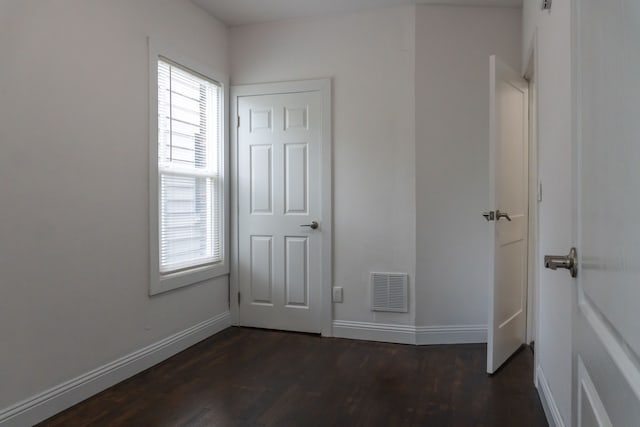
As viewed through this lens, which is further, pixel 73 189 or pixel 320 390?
pixel 320 390

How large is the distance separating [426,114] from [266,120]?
1.37 meters

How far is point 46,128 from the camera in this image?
2.29 metres

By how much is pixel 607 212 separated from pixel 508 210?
2.52 metres

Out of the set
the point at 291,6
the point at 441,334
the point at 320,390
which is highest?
the point at 291,6

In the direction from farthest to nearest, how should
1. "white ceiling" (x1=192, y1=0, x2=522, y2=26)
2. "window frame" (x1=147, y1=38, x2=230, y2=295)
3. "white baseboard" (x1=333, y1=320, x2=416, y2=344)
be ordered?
"white baseboard" (x1=333, y1=320, x2=416, y2=344) → "white ceiling" (x1=192, y1=0, x2=522, y2=26) → "window frame" (x1=147, y1=38, x2=230, y2=295)

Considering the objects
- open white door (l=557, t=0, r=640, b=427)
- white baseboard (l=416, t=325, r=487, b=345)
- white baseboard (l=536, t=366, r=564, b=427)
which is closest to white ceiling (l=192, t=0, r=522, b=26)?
white baseboard (l=416, t=325, r=487, b=345)

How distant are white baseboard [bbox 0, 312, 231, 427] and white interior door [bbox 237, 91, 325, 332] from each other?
1.99ft

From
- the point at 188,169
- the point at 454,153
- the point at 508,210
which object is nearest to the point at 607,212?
the point at 508,210

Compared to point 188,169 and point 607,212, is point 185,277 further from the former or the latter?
point 607,212

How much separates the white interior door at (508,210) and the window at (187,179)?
2213 millimetres

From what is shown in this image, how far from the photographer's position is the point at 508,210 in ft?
9.82

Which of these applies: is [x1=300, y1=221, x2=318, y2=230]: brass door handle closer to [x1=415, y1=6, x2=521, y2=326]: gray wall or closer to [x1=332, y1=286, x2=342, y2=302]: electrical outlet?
[x1=332, y1=286, x2=342, y2=302]: electrical outlet

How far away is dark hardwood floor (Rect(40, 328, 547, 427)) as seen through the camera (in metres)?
2.32

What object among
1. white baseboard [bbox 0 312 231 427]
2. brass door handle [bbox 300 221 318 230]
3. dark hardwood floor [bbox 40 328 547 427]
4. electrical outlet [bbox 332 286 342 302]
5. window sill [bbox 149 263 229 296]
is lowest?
dark hardwood floor [bbox 40 328 547 427]
